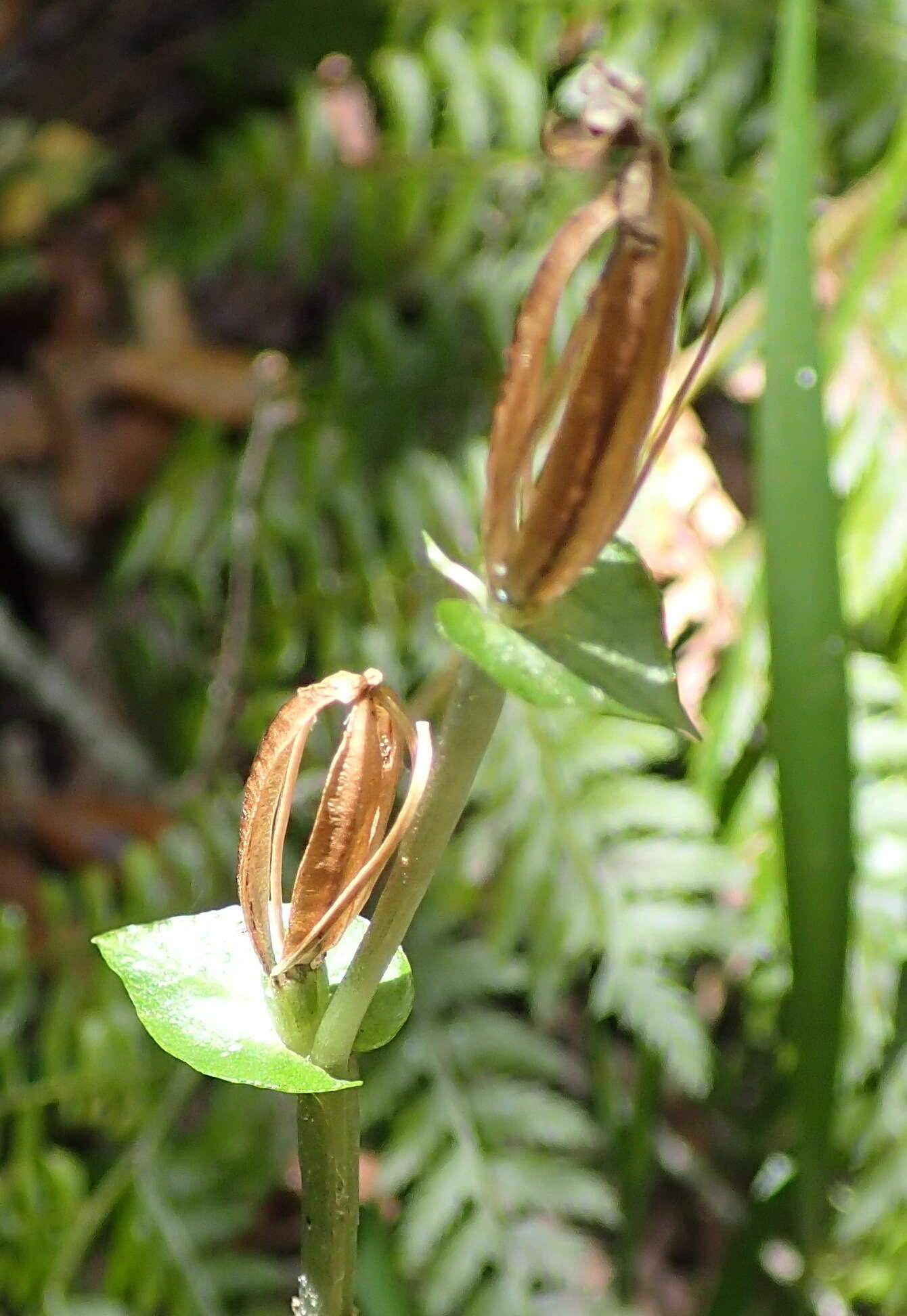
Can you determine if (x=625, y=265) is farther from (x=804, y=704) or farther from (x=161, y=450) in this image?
(x=161, y=450)

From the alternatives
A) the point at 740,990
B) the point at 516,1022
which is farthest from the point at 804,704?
the point at 740,990

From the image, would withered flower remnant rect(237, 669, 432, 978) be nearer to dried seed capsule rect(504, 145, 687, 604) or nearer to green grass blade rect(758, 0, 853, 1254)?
dried seed capsule rect(504, 145, 687, 604)

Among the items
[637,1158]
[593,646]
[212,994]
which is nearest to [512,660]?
[593,646]

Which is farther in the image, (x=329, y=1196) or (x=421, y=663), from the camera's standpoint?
(x=421, y=663)

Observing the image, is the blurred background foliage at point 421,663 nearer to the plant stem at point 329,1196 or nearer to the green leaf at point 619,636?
the plant stem at point 329,1196

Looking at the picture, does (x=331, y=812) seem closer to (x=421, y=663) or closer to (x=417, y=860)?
(x=417, y=860)

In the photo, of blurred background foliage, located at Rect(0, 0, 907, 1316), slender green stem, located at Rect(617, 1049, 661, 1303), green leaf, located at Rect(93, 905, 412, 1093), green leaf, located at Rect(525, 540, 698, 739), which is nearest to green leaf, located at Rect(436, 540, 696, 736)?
green leaf, located at Rect(525, 540, 698, 739)
